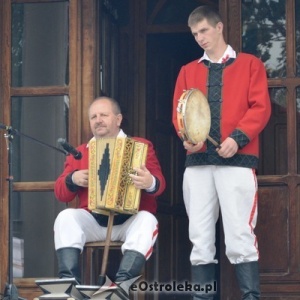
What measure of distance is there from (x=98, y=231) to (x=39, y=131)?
3.02 ft

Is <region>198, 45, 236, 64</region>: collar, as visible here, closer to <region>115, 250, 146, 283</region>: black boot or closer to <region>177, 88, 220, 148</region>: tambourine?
<region>177, 88, 220, 148</region>: tambourine

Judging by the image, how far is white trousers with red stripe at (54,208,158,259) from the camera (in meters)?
7.10

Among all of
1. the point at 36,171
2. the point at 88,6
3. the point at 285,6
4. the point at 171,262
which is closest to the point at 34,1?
the point at 88,6

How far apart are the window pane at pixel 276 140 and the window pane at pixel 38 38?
1345 millimetres

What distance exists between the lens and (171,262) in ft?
30.0

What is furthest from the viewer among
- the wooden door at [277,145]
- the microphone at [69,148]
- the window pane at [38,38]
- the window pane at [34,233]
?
the window pane at [38,38]

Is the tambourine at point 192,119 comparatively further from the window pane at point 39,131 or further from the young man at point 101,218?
the window pane at point 39,131

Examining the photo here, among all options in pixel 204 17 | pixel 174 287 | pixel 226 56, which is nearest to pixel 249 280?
pixel 226 56

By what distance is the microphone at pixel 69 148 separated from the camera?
680cm

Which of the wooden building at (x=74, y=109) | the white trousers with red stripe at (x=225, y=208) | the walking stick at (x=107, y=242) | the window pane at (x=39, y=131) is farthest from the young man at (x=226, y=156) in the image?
the window pane at (x=39, y=131)

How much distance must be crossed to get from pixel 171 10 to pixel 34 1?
1.62m

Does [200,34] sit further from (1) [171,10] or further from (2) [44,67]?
(1) [171,10]

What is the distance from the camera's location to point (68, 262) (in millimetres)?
7055

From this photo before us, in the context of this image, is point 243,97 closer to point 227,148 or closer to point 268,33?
point 227,148
